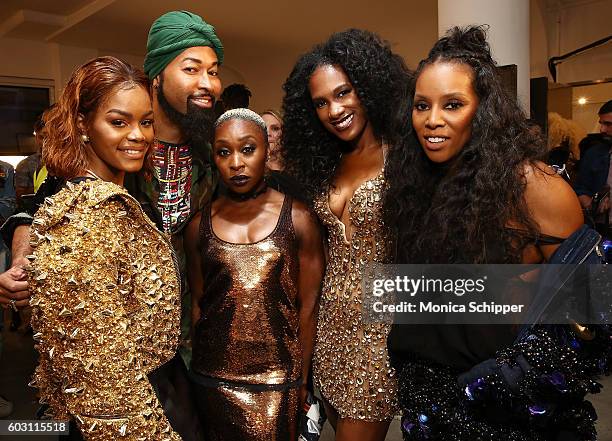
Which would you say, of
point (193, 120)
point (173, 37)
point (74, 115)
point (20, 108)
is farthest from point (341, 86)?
point (20, 108)

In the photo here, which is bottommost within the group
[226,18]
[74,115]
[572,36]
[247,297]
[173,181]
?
[247,297]

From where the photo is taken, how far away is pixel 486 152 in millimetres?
1496

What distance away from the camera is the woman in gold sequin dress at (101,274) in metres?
1.28

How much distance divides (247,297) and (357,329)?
1.47 ft

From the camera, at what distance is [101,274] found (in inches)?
51.6

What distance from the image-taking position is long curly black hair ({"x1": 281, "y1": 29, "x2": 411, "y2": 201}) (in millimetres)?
Answer: 2068

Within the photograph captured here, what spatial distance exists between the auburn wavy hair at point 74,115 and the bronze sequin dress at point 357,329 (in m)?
0.92

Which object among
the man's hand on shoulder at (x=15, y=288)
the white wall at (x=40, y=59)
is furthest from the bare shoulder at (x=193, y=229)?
the white wall at (x=40, y=59)

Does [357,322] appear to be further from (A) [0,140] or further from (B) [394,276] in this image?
(A) [0,140]

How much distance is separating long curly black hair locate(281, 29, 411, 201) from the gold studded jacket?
927mm

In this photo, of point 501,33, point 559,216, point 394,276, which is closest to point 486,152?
point 559,216

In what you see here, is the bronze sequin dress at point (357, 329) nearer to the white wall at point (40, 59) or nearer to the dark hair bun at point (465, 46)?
the dark hair bun at point (465, 46)

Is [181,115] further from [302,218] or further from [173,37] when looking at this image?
[302,218]

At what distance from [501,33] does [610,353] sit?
2476 mm
